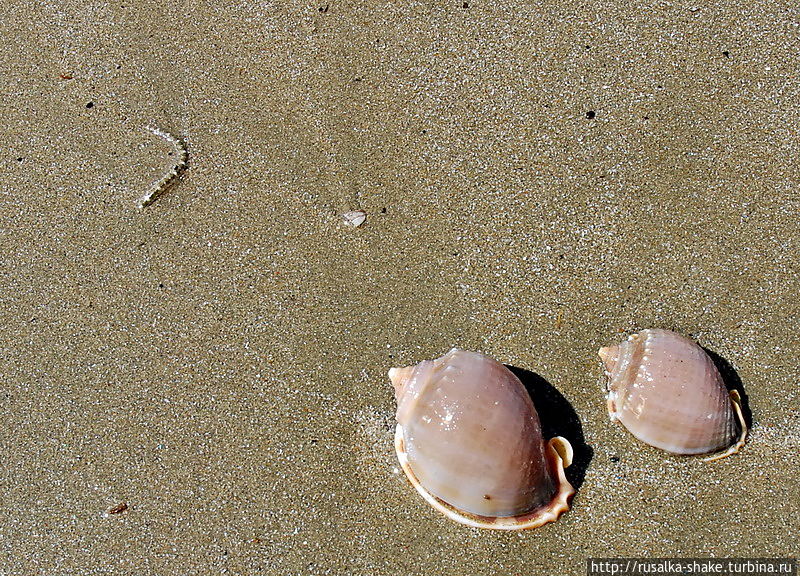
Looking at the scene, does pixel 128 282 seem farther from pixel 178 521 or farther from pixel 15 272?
pixel 178 521

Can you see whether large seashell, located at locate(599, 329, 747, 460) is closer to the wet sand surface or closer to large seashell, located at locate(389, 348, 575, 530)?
the wet sand surface

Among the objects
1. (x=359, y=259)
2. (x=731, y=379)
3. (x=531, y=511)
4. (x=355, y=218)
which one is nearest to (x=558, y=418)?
(x=531, y=511)

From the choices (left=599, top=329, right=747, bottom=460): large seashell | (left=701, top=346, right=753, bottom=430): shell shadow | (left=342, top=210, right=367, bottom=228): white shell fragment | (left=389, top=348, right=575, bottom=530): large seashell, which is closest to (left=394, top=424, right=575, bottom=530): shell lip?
(left=389, top=348, right=575, bottom=530): large seashell

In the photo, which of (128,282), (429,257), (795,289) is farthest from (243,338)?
(795,289)

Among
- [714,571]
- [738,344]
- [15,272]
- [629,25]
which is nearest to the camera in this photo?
[714,571]

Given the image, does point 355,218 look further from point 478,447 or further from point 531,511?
point 531,511

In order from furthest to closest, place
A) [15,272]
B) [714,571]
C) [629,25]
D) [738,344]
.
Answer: [629,25] < [15,272] < [738,344] < [714,571]

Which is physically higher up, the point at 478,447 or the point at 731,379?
the point at 478,447
